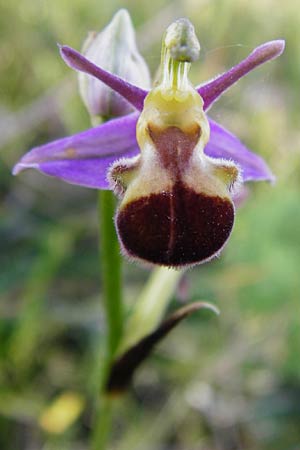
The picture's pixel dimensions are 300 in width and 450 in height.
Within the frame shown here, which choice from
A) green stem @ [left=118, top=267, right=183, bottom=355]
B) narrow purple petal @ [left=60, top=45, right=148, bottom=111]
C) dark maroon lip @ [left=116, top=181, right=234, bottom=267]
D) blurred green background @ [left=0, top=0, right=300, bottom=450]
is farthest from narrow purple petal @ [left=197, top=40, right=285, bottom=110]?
blurred green background @ [left=0, top=0, right=300, bottom=450]

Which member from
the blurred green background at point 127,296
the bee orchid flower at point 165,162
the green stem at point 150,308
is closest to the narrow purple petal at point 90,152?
the bee orchid flower at point 165,162

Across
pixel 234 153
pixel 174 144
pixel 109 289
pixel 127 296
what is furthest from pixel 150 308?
pixel 127 296

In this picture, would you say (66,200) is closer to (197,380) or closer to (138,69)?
(197,380)

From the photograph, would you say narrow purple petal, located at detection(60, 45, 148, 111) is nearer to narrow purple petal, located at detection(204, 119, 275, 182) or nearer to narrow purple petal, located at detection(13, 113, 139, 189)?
narrow purple petal, located at detection(13, 113, 139, 189)

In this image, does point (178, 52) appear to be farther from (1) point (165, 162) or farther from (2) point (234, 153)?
(2) point (234, 153)

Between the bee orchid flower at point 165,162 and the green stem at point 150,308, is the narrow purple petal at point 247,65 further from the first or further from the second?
the green stem at point 150,308

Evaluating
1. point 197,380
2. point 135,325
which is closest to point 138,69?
point 135,325

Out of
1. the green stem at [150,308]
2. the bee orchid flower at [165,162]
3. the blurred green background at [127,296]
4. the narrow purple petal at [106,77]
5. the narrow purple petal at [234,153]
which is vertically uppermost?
the narrow purple petal at [106,77]
